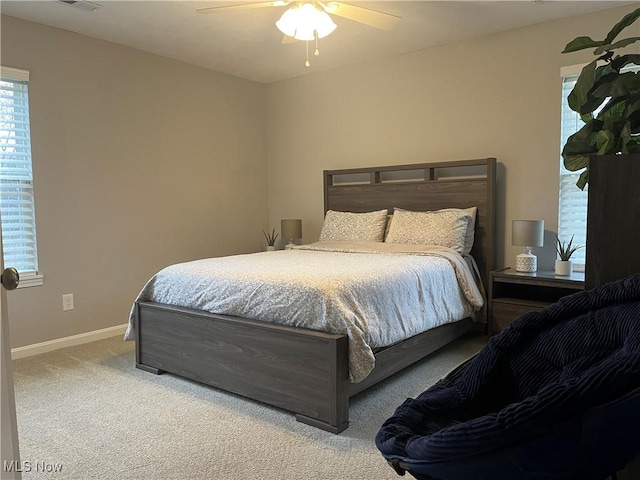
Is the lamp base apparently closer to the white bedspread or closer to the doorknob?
the white bedspread

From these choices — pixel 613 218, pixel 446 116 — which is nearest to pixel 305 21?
pixel 446 116

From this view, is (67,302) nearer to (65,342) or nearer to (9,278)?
(65,342)

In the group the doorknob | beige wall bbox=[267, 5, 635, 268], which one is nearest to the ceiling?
beige wall bbox=[267, 5, 635, 268]

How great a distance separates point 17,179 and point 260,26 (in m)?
2.18

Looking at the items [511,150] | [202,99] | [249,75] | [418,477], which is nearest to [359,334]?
[418,477]

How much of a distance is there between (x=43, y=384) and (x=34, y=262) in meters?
1.11

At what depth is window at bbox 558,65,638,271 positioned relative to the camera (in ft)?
12.0

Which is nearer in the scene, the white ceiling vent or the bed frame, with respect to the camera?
the bed frame

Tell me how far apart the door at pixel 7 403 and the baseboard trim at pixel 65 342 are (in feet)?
8.78

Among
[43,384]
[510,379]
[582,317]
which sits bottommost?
[43,384]

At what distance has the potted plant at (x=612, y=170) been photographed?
1430 mm

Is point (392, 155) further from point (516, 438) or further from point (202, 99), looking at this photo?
point (516, 438)

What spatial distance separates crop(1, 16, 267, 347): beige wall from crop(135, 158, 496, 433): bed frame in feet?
3.65

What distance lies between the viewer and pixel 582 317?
4.02 ft
